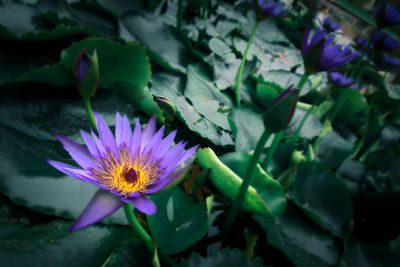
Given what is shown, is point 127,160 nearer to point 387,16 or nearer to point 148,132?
point 148,132

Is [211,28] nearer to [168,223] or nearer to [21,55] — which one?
[21,55]

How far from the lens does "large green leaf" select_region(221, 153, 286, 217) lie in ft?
1.94

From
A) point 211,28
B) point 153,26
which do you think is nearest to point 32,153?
point 153,26

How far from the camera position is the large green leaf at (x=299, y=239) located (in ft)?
1.97

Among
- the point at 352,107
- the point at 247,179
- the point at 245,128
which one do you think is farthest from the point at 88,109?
the point at 352,107

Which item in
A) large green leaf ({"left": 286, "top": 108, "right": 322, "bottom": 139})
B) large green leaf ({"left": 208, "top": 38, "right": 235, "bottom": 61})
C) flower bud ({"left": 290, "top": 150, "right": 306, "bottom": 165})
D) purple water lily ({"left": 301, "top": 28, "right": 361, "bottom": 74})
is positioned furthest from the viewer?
large green leaf ({"left": 208, "top": 38, "right": 235, "bottom": 61})

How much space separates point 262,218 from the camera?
0.62 metres

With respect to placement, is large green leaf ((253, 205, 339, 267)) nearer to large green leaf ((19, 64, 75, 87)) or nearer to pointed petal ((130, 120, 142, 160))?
pointed petal ((130, 120, 142, 160))

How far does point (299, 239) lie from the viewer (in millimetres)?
656

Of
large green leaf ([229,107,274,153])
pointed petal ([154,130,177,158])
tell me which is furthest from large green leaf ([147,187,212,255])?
large green leaf ([229,107,274,153])

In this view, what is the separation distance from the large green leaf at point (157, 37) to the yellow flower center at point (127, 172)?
0.51 metres

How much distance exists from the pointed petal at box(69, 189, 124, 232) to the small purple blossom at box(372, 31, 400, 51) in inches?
40.7

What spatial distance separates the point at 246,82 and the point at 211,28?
36 centimetres

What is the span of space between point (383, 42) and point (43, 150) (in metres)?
1.12
